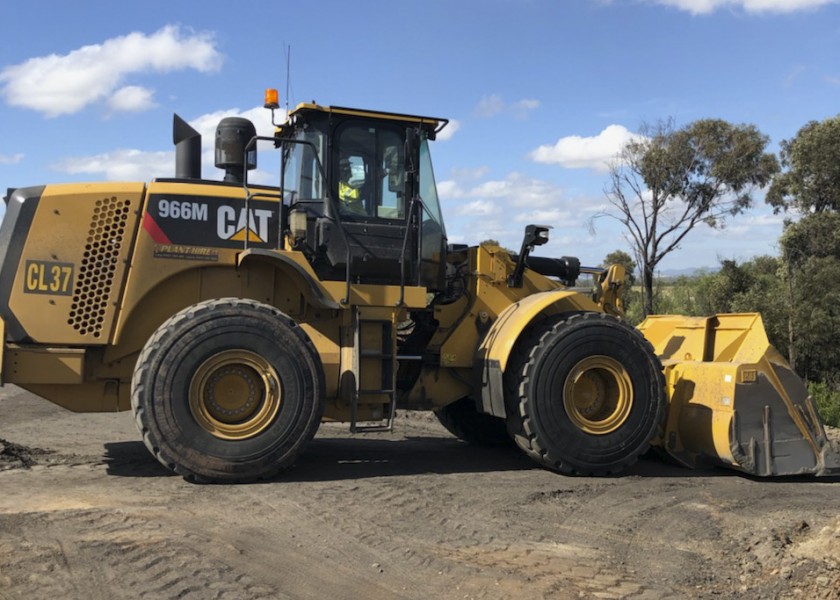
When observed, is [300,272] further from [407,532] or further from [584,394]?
[584,394]

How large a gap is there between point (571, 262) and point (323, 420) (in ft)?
11.8

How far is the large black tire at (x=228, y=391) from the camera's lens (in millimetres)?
6242

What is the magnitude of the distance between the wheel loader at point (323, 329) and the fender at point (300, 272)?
2 centimetres

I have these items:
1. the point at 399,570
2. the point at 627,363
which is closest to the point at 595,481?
the point at 627,363

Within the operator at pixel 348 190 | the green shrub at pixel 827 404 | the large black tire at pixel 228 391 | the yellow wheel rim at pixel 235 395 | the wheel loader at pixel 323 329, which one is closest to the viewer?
the large black tire at pixel 228 391

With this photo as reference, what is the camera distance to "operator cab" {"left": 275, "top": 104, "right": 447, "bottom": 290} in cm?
729

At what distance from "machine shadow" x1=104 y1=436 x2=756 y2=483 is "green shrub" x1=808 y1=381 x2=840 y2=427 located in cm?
852

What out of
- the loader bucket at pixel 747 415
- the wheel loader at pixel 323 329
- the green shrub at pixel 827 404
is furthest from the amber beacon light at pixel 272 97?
the green shrub at pixel 827 404

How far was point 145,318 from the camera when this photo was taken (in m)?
7.01

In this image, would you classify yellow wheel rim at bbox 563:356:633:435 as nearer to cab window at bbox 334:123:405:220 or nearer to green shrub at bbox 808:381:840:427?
cab window at bbox 334:123:405:220

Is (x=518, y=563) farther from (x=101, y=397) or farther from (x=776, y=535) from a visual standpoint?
(x=101, y=397)

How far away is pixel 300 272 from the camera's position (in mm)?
7016

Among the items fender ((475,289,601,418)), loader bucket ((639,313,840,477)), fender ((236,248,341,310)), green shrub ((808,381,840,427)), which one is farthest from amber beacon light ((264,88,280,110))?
green shrub ((808,381,840,427))

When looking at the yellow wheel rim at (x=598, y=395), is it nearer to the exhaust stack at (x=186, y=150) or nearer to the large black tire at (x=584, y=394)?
the large black tire at (x=584, y=394)
